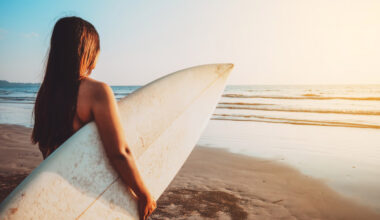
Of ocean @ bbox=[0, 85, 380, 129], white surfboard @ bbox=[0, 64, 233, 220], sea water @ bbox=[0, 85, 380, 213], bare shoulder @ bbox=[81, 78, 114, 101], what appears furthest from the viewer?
ocean @ bbox=[0, 85, 380, 129]

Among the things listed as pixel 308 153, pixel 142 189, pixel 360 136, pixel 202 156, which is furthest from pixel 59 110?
pixel 360 136

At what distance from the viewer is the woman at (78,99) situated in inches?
42.0

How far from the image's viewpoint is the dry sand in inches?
92.5

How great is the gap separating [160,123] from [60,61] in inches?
32.6

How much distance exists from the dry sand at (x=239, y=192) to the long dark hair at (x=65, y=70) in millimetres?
1513

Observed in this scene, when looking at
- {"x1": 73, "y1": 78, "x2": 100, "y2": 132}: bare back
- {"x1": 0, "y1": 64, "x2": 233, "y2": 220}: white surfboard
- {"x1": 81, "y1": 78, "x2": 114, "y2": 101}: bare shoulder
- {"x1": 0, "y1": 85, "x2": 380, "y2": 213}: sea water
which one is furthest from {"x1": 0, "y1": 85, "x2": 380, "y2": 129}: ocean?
{"x1": 81, "y1": 78, "x2": 114, "y2": 101}: bare shoulder

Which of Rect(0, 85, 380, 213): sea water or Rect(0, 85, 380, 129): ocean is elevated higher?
Rect(0, 85, 380, 213): sea water

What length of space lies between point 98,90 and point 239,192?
94.1 inches

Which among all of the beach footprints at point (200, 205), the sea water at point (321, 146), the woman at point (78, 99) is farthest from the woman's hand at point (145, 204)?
the sea water at point (321, 146)

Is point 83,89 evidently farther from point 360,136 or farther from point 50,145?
point 360,136

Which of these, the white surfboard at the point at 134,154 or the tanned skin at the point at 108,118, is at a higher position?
the tanned skin at the point at 108,118

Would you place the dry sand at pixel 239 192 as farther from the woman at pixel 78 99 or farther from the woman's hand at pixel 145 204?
the woman at pixel 78 99

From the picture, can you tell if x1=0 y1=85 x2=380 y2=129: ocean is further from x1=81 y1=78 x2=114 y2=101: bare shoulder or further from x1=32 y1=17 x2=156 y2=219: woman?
x1=81 y1=78 x2=114 y2=101: bare shoulder

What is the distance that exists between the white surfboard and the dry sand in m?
0.74
